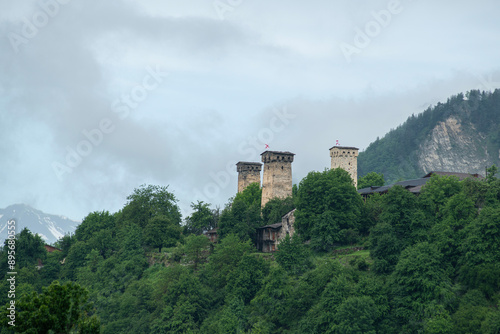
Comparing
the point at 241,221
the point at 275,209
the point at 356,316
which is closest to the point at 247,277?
the point at 356,316

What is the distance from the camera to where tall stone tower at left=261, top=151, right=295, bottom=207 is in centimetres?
8325

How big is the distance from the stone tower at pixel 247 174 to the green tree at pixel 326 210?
37.5m

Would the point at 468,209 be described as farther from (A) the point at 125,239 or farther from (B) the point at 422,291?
(A) the point at 125,239

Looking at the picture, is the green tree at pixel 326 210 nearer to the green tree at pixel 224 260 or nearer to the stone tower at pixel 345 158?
the green tree at pixel 224 260

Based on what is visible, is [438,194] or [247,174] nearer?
[438,194]

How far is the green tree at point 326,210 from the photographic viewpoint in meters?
58.7

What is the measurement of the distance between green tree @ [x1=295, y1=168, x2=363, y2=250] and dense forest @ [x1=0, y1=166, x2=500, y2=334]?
136 millimetres

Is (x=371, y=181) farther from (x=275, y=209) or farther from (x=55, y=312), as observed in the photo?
(x=55, y=312)

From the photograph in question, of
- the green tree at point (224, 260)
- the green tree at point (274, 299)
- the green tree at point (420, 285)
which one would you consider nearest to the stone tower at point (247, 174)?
the green tree at point (224, 260)

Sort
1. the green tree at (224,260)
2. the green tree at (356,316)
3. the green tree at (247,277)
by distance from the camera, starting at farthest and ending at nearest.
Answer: the green tree at (224,260) → the green tree at (247,277) → the green tree at (356,316)

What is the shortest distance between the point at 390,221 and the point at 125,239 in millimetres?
40381

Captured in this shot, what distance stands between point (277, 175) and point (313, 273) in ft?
115

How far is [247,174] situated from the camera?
100875 millimetres

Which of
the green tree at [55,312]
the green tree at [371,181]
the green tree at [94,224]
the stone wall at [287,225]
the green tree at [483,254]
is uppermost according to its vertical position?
the green tree at [371,181]
